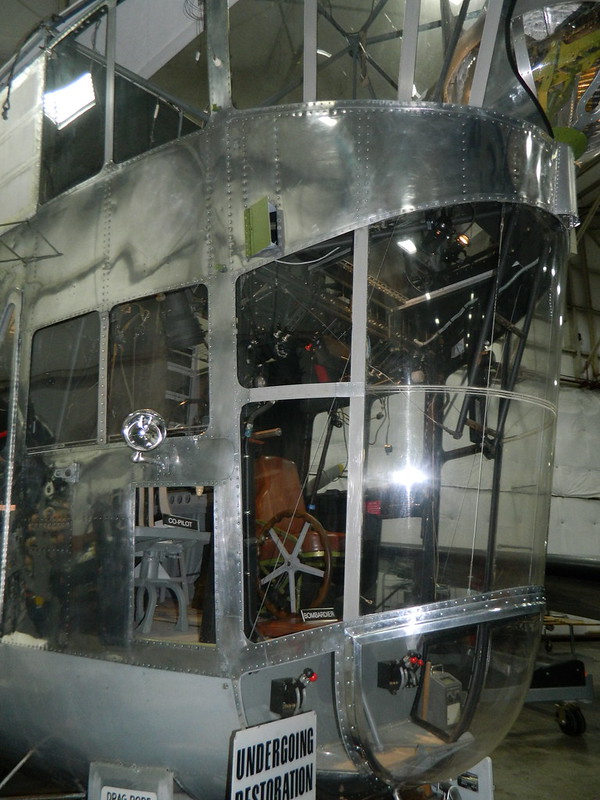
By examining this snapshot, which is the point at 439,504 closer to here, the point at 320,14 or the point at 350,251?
the point at 350,251

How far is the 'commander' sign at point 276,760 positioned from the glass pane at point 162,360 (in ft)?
4.99

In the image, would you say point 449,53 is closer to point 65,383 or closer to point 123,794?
point 65,383

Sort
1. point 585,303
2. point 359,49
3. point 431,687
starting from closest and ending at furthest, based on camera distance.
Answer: point 431,687, point 359,49, point 585,303

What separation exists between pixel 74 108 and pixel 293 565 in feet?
11.9

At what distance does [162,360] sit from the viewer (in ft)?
12.9

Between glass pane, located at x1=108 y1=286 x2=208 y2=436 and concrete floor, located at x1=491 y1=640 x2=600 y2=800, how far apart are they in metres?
4.92

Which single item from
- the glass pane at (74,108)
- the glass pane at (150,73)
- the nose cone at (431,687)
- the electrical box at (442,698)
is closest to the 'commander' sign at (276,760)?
the nose cone at (431,687)

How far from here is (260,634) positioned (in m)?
3.35

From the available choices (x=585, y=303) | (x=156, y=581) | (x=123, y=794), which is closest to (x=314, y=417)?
(x=156, y=581)

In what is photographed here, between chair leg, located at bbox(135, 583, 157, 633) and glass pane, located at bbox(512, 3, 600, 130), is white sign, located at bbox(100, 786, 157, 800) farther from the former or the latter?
glass pane, located at bbox(512, 3, 600, 130)

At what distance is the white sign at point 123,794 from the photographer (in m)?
3.38

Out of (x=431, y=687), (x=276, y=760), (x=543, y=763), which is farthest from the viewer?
(x=543, y=763)

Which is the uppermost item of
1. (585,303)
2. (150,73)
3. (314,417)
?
(150,73)

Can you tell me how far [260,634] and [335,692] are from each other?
0.46m
